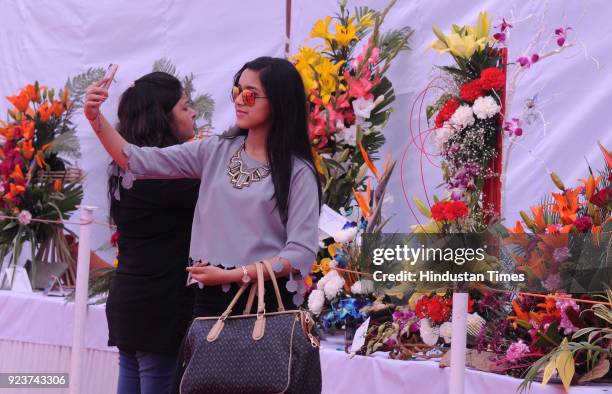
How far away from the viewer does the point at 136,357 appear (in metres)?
2.67

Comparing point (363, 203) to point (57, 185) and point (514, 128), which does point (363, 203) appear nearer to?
point (514, 128)

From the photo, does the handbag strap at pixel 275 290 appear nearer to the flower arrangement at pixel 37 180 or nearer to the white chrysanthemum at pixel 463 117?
the white chrysanthemum at pixel 463 117

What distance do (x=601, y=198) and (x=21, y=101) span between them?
257 cm

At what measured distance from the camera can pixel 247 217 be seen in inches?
82.4

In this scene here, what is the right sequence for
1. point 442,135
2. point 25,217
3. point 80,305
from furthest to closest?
1. point 25,217
2. point 80,305
3. point 442,135

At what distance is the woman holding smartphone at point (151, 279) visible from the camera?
8.46ft

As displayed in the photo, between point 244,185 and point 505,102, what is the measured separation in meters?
1.05

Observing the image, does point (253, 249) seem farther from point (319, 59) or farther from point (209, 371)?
point (319, 59)

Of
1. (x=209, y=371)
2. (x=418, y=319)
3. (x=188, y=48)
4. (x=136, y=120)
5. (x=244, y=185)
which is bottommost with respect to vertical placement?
(x=209, y=371)

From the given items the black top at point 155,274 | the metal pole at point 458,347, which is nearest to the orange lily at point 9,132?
the black top at point 155,274

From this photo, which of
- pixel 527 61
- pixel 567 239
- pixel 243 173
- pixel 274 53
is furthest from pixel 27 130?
pixel 567 239

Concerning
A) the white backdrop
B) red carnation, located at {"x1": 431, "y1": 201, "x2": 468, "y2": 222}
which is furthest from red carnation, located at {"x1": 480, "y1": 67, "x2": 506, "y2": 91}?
the white backdrop

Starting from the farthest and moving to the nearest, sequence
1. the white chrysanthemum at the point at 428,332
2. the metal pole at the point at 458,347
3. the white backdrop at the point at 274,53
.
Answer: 1. the white backdrop at the point at 274,53
2. the white chrysanthemum at the point at 428,332
3. the metal pole at the point at 458,347

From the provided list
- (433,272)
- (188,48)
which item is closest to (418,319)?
(433,272)
